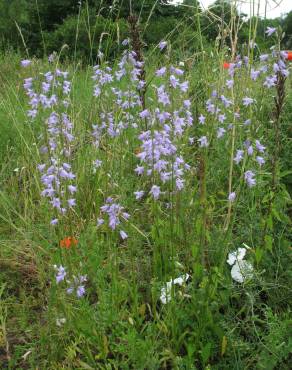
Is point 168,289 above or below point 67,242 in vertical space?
below

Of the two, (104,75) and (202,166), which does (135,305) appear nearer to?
(202,166)

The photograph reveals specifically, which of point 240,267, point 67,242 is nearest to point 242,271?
point 240,267

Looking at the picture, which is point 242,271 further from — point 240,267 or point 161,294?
point 161,294

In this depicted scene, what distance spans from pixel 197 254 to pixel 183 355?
1.40 feet

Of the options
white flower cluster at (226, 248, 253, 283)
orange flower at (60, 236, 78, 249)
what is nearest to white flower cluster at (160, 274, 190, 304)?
white flower cluster at (226, 248, 253, 283)

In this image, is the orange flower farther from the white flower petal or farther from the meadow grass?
the white flower petal

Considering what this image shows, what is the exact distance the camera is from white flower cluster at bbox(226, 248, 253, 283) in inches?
77.6

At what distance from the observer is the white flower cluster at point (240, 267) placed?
77.6 inches

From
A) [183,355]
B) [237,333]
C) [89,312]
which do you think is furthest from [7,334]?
[237,333]

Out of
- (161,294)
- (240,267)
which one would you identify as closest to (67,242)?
(161,294)

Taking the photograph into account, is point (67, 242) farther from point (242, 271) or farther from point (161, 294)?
point (242, 271)

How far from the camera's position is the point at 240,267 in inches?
79.2

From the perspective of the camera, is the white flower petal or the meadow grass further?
the white flower petal

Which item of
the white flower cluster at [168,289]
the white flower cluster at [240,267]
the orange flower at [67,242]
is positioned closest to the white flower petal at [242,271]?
the white flower cluster at [240,267]
